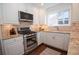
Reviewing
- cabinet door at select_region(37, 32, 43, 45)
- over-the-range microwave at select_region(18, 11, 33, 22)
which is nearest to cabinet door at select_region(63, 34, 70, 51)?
cabinet door at select_region(37, 32, 43, 45)

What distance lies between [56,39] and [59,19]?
25 cm

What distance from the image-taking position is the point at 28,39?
147 cm

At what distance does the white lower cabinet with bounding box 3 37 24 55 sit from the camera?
1382 mm

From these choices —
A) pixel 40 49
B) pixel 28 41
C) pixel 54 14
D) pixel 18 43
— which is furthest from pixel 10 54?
pixel 54 14

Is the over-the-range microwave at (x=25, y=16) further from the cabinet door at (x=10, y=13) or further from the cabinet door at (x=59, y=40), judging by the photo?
the cabinet door at (x=59, y=40)

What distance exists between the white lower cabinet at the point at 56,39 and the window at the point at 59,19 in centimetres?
13

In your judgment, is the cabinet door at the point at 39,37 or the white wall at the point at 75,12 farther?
the cabinet door at the point at 39,37

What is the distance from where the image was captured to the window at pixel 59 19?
1393 mm

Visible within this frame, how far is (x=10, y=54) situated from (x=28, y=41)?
0.27 meters

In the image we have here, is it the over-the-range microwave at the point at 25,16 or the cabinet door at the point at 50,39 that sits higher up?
the over-the-range microwave at the point at 25,16

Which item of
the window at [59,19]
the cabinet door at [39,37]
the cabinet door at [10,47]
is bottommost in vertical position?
the cabinet door at [10,47]

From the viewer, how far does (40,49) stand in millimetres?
1454

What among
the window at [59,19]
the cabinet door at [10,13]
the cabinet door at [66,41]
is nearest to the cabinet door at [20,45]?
the cabinet door at [10,13]

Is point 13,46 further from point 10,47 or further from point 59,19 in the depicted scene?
point 59,19
